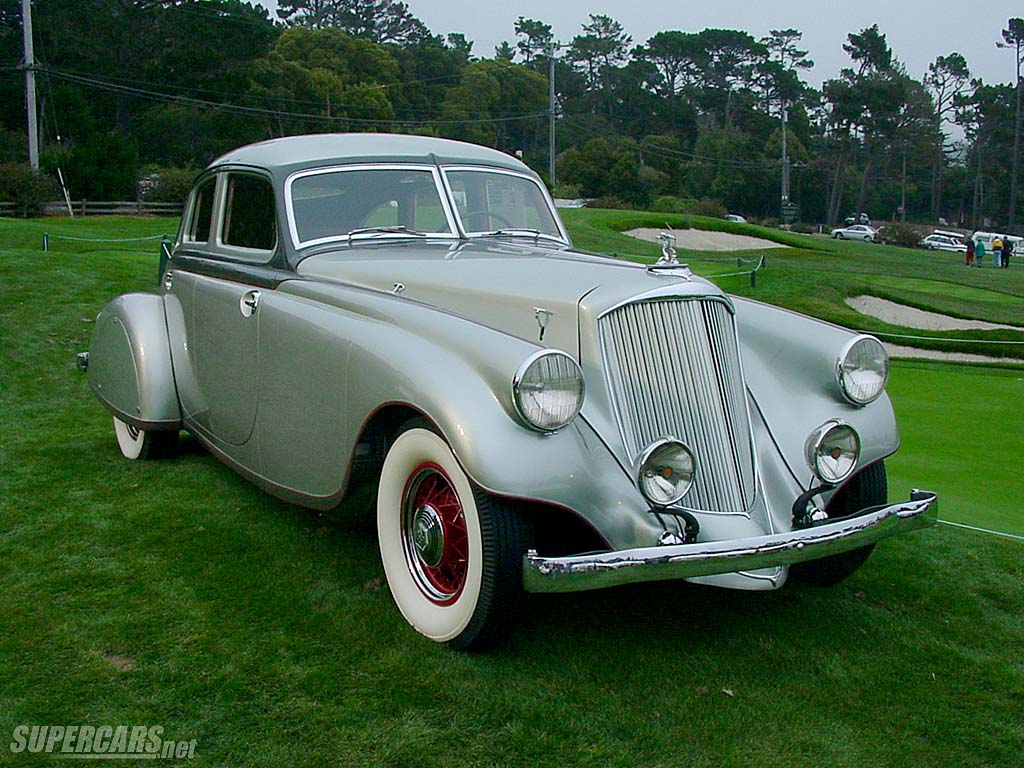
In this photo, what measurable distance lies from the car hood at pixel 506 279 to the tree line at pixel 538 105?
28.2 m

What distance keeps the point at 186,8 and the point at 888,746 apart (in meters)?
55.5

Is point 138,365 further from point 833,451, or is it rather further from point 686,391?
point 833,451

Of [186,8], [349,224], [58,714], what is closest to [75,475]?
[349,224]

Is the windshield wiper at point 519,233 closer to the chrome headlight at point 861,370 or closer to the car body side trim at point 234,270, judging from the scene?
the car body side trim at point 234,270

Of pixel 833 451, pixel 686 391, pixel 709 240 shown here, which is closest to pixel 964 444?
pixel 833 451

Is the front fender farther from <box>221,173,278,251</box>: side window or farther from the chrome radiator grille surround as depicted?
the chrome radiator grille surround

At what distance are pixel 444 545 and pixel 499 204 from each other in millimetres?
2204

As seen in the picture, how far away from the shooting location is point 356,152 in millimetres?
4867

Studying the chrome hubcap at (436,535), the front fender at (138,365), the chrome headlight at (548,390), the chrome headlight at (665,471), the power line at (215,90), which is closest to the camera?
the chrome headlight at (548,390)

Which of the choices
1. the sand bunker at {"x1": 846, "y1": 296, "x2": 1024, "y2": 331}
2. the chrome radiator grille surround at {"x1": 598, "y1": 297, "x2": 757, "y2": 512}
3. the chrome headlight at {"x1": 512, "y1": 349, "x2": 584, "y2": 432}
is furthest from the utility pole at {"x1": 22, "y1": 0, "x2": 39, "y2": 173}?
the chrome headlight at {"x1": 512, "y1": 349, "x2": 584, "y2": 432}

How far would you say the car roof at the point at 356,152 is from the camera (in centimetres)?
477

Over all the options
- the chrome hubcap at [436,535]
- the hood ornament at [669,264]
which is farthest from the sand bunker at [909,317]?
the chrome hubcap at [436,535]

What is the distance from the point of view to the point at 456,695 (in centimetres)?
307

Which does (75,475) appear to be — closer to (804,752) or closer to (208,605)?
(208,605)
